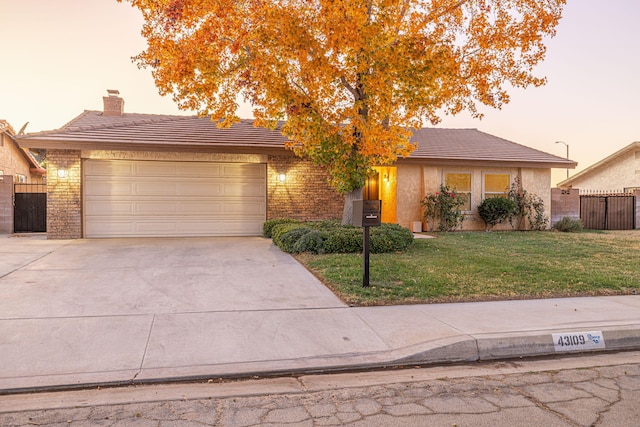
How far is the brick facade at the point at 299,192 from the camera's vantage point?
1492 centimetres

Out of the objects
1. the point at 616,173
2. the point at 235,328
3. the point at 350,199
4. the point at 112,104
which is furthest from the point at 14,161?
the point at 616,173

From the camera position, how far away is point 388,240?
10609 mm

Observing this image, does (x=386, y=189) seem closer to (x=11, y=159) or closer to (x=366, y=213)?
(x=366, y=213)

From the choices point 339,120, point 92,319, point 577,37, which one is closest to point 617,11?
point 577,37

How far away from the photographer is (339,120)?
37.1 ft

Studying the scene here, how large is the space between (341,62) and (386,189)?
24.9 ft

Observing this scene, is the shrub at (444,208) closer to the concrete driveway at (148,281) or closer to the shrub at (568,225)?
the shrub at (568,225)

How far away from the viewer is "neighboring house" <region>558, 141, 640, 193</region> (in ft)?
86.0

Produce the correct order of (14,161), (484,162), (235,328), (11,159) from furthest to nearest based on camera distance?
1. (14,161)
2. (11,159)
3. (484,162)
4. (235,328)

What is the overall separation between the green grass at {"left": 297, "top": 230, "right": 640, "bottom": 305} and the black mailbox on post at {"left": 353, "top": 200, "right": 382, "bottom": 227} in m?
1.03

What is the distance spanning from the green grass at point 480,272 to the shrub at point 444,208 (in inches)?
145

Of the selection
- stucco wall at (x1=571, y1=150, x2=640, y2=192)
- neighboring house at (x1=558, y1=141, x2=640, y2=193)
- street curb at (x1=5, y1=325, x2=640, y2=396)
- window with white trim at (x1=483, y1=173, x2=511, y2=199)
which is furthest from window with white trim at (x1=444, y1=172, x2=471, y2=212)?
stucco wall at (x1=571, y1=150, x2=640, y2=192)

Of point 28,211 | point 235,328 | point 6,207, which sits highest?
point 6,207

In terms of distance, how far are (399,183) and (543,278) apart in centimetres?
891
